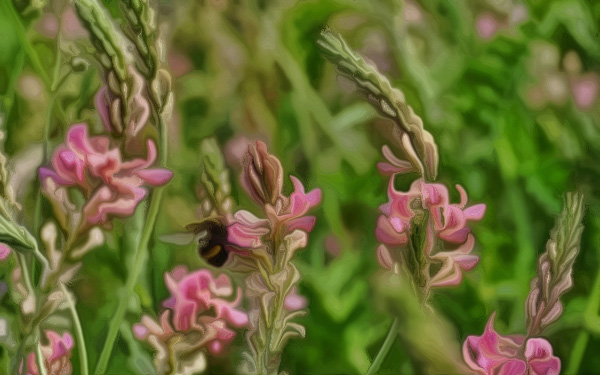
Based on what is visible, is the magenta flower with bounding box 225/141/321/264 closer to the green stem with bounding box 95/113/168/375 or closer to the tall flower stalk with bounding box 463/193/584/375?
the green stem with bounding box 95/113/168/375

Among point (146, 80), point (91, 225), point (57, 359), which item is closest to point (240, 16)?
point (146, 80)

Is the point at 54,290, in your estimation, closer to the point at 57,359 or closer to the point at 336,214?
the point at 57,359

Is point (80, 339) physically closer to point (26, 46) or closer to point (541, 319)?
point (26, 46)

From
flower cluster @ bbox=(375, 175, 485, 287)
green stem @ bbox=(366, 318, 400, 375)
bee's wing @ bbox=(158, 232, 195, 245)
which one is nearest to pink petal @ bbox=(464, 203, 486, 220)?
flower cluster @ bbox=(375, 175, 485, 287)

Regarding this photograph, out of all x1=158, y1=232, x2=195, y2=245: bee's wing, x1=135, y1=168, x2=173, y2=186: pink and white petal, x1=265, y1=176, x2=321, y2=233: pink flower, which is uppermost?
x1=135, y1=168, x2=173, y2=186: pink and white petal

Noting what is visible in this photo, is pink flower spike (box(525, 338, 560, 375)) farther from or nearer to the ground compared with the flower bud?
nearer to the ground

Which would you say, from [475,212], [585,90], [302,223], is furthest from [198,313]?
[585,90]
